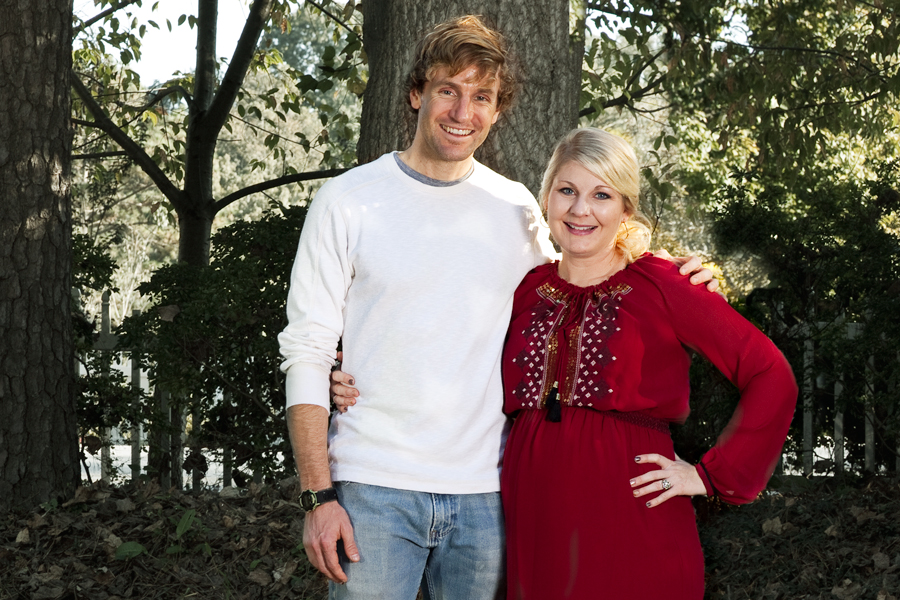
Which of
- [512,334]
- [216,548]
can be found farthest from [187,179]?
[512,334]

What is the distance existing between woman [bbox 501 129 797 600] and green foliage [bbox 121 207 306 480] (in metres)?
3.79

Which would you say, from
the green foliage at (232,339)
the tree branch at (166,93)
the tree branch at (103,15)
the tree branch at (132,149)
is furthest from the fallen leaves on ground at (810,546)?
the tree branch at (103,15)

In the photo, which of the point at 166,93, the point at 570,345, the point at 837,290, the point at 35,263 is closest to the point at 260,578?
the point at 35,263

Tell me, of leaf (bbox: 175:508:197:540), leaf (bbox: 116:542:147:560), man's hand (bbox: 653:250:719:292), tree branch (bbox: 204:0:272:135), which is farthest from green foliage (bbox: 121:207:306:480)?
man's hand (bbox: 653:250:719:292)

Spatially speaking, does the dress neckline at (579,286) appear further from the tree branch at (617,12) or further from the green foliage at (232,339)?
the tree branch at (617,12)

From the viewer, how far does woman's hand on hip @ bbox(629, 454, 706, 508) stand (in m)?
2.32

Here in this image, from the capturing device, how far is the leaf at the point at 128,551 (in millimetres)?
4371

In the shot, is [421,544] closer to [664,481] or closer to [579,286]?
[664,481]

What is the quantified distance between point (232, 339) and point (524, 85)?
3.25 m

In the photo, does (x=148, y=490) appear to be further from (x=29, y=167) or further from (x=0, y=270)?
(x=29, y=167)

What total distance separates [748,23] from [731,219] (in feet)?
17.9

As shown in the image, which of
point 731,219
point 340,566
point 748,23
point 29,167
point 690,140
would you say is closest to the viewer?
point 340,566

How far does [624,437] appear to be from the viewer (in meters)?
2.39

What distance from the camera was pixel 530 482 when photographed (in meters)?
2.39
